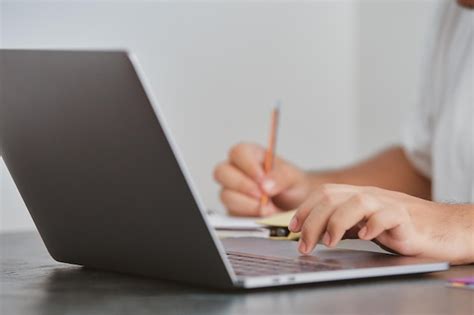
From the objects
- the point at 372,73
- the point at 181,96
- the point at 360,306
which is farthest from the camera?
the point at 372,73

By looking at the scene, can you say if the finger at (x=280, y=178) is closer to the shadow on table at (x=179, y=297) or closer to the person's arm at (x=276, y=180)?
the person's arm at (x=276, y=180)

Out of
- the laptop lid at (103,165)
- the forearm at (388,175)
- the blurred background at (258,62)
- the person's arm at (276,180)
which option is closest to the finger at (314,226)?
the laptop lid at (103,165)

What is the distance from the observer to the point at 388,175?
1986 millimetres

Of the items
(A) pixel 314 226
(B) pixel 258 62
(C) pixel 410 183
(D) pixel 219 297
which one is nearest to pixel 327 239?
(A) pixel 314 226

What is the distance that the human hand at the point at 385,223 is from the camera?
91 centimetres

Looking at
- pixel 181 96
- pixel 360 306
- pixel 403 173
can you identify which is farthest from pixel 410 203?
pixel 181 96

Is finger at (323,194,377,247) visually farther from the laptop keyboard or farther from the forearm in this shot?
the forearm

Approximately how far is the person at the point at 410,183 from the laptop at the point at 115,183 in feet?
0.12

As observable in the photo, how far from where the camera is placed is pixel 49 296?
2.72ft

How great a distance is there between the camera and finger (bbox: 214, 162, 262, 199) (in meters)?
1.63

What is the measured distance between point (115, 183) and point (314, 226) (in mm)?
210

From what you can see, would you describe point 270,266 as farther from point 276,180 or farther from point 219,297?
point 276,180

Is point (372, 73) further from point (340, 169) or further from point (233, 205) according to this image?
point (233, 205)

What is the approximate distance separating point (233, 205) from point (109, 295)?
80cm
